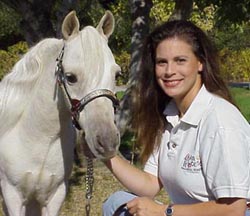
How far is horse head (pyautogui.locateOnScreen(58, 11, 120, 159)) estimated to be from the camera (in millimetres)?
2562

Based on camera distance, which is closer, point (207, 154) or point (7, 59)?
point (207, 154)

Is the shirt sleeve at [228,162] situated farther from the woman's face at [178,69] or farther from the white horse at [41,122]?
the white horse at [41,122]

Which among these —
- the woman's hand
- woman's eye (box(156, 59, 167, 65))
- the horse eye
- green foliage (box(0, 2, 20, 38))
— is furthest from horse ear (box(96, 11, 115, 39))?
green foliage (box(0, 2, 20, 38))

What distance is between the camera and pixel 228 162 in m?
2.29

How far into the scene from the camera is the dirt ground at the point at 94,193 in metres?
5.49

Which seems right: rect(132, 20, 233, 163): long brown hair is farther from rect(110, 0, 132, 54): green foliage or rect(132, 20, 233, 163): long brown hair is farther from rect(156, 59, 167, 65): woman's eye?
rect(110, 0, 132, 54): green foliage

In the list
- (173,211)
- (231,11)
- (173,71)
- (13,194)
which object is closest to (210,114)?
(173,71)

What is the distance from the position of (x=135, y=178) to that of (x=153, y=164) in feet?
0.36

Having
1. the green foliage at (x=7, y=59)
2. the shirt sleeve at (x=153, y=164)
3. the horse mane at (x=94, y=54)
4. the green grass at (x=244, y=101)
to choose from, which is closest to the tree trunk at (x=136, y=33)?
the green grass at (x=244, y=101)

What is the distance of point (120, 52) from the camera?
20656 millimetres

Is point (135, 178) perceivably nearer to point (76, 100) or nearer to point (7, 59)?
point (76, 100)

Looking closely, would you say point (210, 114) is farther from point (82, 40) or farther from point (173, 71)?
point (82, 40)

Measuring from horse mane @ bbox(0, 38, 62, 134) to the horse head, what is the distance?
0.30 m

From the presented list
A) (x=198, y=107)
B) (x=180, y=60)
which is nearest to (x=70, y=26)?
(x=180, y=60)
